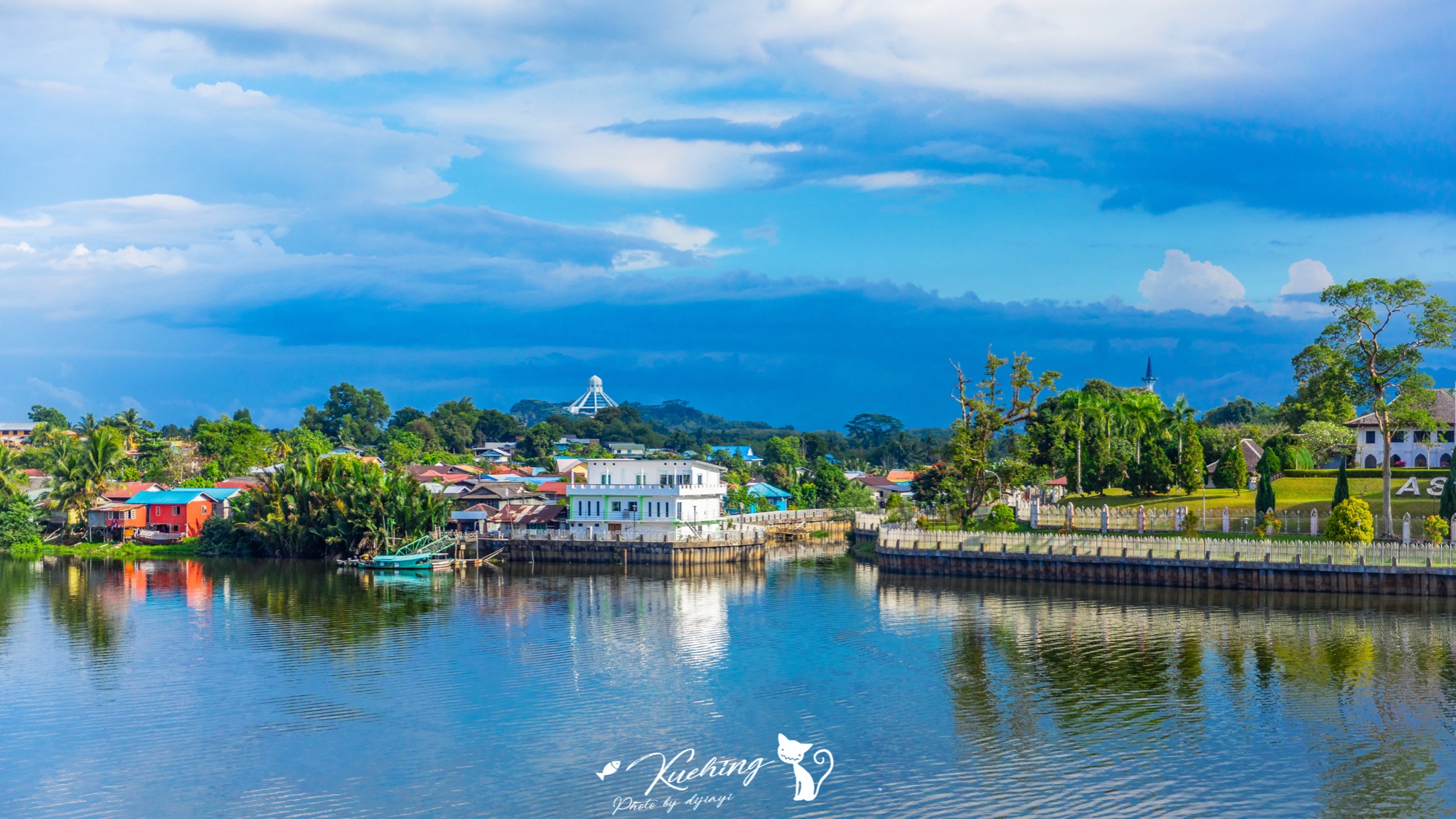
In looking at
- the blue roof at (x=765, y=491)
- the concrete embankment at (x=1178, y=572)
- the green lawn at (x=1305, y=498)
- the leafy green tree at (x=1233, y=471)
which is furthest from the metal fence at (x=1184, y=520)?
the blue roof at (x=765, y=491)

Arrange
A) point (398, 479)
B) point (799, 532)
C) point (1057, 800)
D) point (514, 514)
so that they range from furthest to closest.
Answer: point (799, 532) < point (514, 514) < point (398, 479) < point (1057, 800)

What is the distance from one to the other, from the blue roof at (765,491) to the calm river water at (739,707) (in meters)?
61.8

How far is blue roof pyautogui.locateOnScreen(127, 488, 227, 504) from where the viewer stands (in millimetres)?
101000

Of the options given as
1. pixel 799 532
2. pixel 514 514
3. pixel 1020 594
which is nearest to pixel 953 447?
pixel 1020 594

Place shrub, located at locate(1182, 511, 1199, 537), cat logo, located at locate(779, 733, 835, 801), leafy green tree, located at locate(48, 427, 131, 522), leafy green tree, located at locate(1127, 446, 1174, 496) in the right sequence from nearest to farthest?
cat logo, located at locate(779, 733, 835, 801) → shrub, located at locate(1182, 511, 1199, 537) → leafy green tree, located at locate(1127, 446, 1174, 496) → leafy green tree, located at locate(48, 427, 131, 522)

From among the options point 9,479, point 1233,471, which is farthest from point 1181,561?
point 9,479

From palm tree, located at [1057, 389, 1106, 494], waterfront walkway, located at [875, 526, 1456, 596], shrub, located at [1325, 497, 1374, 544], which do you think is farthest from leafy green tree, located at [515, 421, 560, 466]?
shrub, located at [1325, 497, 1374, 544]

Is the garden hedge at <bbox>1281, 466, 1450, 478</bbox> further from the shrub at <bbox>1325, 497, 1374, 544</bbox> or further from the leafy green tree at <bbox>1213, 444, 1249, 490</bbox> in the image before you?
the shrub at <bbox>1325, 497, 1374, 544</bbox>

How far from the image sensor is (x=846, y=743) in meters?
35.1

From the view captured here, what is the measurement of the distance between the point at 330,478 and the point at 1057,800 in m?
72.2

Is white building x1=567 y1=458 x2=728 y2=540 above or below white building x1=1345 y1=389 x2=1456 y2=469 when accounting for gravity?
below

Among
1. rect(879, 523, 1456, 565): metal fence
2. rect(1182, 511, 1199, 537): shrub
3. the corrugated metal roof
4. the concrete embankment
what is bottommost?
the concrete embankment

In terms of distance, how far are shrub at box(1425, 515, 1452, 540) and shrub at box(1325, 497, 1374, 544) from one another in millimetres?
2641

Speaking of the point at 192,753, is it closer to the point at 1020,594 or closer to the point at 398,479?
the point at 1020,594
